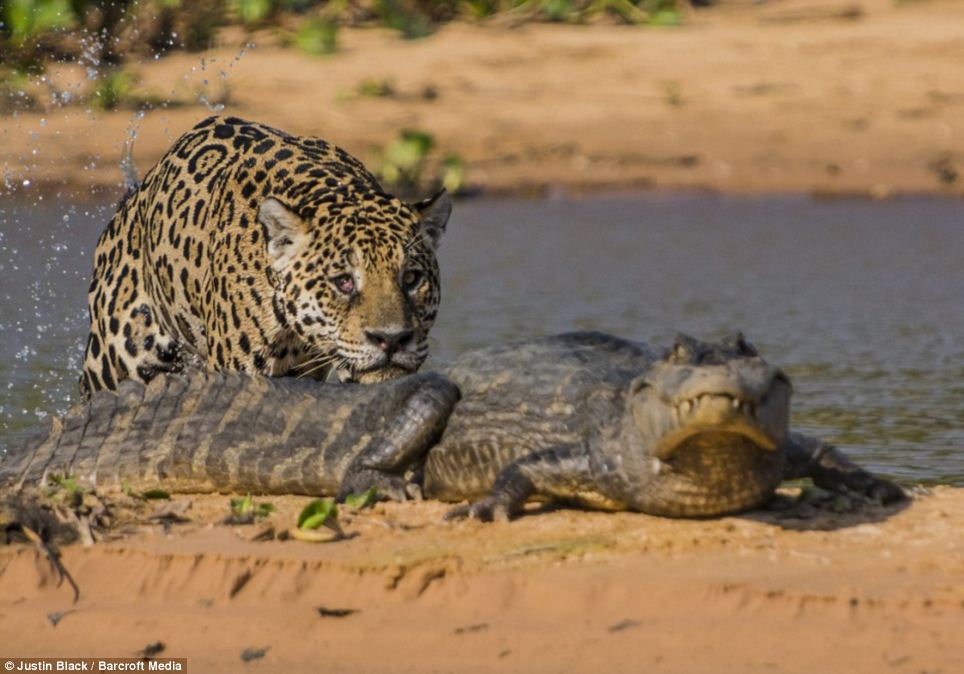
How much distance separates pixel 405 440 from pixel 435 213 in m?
1.49

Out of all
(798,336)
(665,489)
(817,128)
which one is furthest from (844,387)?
(817,128)

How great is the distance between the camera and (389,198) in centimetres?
762

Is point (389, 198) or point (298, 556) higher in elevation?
point (389, 198)

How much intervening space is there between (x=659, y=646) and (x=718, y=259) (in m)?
9.07

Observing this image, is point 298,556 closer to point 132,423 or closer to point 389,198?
point 132,423

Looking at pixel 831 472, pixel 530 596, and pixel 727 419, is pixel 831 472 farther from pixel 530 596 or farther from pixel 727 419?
pixel 530 596

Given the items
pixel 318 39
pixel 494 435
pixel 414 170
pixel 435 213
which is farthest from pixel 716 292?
pixel 318 39

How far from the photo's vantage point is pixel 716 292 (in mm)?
12375

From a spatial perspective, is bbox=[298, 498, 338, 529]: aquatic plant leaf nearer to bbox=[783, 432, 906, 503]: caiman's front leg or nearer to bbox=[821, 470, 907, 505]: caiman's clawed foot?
bbox=[783, 432, 906, 503]: caiman's front leg

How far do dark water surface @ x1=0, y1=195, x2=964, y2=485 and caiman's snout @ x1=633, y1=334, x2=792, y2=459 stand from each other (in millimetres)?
2013

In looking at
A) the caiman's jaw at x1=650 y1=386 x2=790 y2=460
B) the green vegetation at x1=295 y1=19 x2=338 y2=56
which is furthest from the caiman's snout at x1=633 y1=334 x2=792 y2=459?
the green vegetation at x1=295 y1=19 x2=338 y2=56

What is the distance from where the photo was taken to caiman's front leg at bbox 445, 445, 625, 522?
233 inches

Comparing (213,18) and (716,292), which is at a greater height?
(213,18)

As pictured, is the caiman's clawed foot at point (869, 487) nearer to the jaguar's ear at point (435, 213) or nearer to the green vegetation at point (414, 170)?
the jaguar's ear at point (435, 213)
